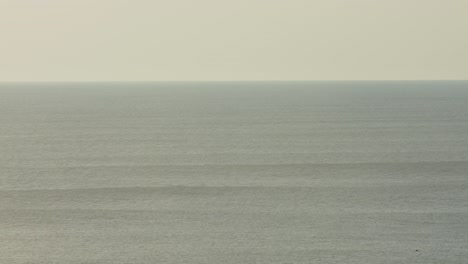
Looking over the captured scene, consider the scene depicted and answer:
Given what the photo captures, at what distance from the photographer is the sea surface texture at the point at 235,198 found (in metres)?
6.65

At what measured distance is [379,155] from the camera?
505 inches

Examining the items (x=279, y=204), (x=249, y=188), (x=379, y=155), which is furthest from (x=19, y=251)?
(x=379, y=155)

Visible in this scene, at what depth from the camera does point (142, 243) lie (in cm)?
686

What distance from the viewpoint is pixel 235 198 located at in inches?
349

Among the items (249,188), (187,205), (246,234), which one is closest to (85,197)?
(187,205)

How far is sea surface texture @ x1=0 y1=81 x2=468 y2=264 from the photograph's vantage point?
262 inches

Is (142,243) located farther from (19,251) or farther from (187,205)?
(187,205)

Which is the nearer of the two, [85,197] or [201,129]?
[85,197]

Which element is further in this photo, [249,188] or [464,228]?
[249,188]

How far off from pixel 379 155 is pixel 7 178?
18.0 ft

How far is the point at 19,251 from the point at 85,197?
2377 mm

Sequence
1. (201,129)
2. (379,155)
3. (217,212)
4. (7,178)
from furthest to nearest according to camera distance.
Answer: (201,129), (379,155), (7,178), (217,212)

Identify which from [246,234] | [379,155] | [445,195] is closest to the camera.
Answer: [246,234]

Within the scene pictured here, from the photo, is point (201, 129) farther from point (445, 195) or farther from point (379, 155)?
point (445, 195)
